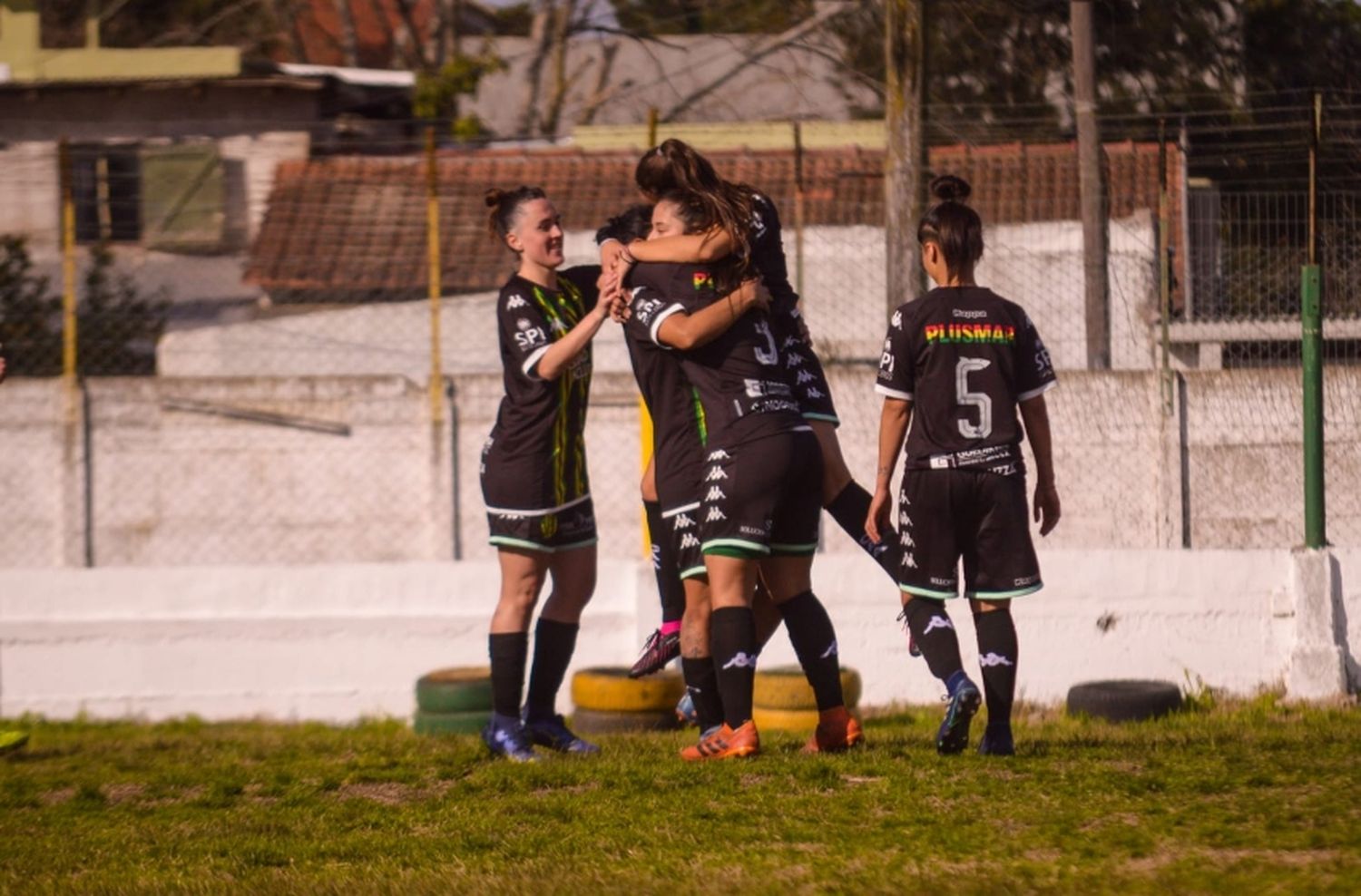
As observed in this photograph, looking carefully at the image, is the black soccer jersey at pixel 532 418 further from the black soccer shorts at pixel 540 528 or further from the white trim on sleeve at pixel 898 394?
the white trim on sleeve at pixel 898 394

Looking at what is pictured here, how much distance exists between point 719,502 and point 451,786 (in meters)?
1.26

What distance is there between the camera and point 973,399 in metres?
5.59

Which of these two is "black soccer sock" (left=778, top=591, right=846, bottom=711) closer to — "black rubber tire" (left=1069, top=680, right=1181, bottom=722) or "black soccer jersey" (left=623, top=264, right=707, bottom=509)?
"black soccer jersey" (left=623, top=264, right=707, bottom=509)

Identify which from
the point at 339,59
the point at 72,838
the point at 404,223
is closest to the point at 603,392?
the point at 404,223

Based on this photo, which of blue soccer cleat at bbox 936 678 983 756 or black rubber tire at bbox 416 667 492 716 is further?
black rubber tire at bbox 416 667 492 716

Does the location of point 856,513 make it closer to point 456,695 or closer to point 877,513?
point 877,513

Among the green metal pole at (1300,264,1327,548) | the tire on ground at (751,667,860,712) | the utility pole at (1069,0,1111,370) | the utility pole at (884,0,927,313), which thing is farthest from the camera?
the utility pole at (884,0,927,313)

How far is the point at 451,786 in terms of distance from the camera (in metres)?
5.61

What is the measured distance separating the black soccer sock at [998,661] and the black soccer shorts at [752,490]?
0.75 m

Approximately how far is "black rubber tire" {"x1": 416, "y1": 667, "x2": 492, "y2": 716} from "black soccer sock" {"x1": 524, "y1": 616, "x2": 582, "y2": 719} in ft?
4.76

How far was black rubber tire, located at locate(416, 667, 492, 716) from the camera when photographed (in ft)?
25.8

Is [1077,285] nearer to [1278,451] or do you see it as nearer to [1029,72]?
[1278,451]

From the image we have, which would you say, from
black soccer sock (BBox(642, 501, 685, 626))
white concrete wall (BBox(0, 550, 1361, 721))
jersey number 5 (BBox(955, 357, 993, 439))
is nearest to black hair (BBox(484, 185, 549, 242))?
black soccer sock (BBox(642, 501, 685, 626))

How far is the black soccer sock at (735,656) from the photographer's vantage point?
552 cm
